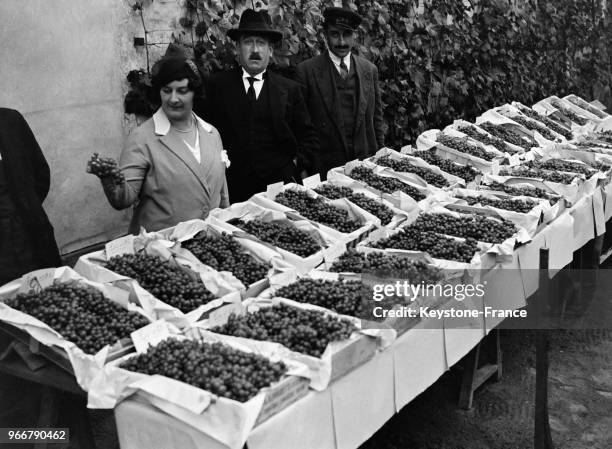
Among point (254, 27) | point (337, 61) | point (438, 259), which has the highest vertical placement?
point (254, 27)

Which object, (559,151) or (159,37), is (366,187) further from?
(559,151)

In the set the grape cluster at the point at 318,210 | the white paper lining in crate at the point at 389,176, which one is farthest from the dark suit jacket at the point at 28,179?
the white paper lining in crate at the point at 389,176

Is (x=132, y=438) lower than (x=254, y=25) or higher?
lower

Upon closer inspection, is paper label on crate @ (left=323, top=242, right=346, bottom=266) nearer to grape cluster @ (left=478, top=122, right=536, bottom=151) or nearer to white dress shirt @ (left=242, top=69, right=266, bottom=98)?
white dress shirt @ (left=242, top=69, right=266, bottom=98)

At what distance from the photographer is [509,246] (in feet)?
10.7

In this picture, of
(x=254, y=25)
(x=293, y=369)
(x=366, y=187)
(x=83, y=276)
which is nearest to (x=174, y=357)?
(x=293, y=369)

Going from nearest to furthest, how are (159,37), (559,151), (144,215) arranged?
1. (144,215)
2. (159,37)
3. (559,151)

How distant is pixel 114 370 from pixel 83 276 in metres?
0.83

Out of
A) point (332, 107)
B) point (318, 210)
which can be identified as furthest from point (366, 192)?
point (332, 107)

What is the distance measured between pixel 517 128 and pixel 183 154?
3.62 m

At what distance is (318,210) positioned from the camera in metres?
3.61

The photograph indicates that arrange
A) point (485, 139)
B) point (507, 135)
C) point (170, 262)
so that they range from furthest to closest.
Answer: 1. point (507, 135)
2. point (485, 139)
3. point (170, 262)

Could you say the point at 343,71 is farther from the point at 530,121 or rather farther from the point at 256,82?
the point at 530,121

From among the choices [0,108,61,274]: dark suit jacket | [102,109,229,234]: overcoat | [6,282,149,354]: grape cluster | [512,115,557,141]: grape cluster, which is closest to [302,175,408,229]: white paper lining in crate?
[102,109,229,234]: overcoat
